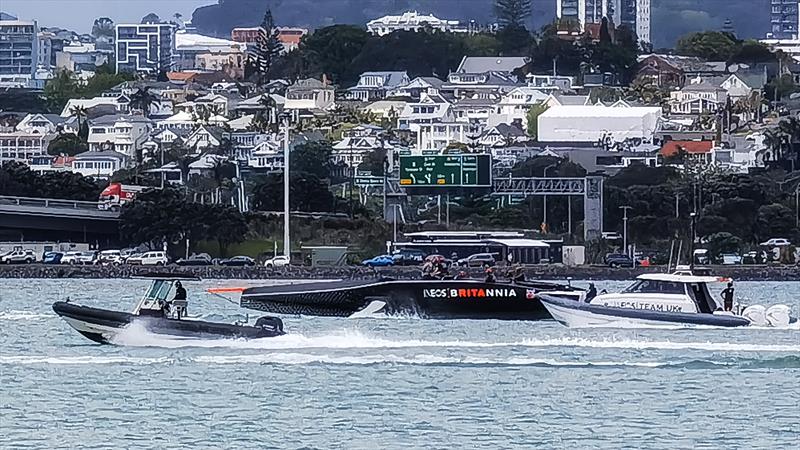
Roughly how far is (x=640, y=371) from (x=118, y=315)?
635 centimetres

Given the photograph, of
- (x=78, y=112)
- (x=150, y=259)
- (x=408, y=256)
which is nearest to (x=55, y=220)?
(x=150, y=259)

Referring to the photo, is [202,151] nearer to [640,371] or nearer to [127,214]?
[127,214]

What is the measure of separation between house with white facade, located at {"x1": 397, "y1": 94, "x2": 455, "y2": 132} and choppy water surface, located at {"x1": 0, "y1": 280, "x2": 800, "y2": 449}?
86943 millimetres

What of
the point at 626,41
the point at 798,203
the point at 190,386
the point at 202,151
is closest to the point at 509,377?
the point at 190,386

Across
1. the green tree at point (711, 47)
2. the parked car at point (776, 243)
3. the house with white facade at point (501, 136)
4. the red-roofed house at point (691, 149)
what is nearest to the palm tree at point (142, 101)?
the house with white facade at point (501, 136)

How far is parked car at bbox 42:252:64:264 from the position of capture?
2628 inches

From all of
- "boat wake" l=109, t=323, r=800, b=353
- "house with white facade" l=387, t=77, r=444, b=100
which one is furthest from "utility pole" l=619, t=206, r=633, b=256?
"house with white facade" l=387, t=77, r=444, b=100

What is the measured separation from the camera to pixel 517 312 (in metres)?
36.1

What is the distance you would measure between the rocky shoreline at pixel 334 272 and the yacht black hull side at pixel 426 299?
20362 millimetres

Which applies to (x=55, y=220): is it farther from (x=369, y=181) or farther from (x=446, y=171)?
(x=369, y=181)

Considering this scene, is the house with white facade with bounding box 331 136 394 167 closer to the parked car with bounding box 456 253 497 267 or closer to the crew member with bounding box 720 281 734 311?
the parked car with bounding box 456 253 497 267

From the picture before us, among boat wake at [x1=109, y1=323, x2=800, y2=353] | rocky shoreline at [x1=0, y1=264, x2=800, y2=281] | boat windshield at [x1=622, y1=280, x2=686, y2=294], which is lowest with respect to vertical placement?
rocky shoreline at [x1=0, y1=264, x2=800, y2=281]

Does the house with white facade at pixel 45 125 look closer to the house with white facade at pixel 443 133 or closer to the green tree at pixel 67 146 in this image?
the green tree at pixel 67 146

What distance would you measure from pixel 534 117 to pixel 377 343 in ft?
289
